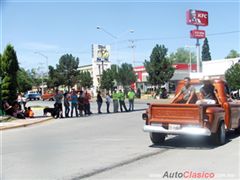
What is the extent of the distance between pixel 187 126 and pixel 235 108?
2.62m

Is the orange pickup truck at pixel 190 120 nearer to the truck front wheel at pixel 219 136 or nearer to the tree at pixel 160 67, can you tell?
the truck front wheel at pixel 219 136

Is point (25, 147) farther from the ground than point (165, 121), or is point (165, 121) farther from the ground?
point (165, 121)

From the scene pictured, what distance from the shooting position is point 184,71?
93.7 m

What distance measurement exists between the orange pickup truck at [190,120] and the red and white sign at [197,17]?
56.6 metres

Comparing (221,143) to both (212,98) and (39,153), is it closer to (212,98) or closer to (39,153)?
(212,98)

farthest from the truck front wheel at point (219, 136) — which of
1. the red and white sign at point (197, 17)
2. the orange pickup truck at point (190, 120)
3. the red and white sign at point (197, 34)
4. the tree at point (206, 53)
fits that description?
the tree at point (206, 53)

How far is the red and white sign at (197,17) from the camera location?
66.8 metres

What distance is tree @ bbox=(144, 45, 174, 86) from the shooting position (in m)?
62.3

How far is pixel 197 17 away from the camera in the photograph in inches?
2675

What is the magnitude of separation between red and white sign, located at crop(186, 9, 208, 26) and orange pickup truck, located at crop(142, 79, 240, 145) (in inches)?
2228

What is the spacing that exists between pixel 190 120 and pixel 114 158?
2326 mm

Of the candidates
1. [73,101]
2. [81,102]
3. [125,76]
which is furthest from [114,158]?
[125,76]

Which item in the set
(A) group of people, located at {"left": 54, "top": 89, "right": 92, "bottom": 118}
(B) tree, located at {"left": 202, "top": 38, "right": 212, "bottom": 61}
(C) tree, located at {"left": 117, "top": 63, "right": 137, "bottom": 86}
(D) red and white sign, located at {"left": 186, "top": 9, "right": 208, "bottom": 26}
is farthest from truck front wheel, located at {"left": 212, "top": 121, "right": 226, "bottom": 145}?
(B) tree, located at {"left": 202, "top": 38, "right": 212, "bottom": 61}

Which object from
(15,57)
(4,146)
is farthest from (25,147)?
(15,57)
